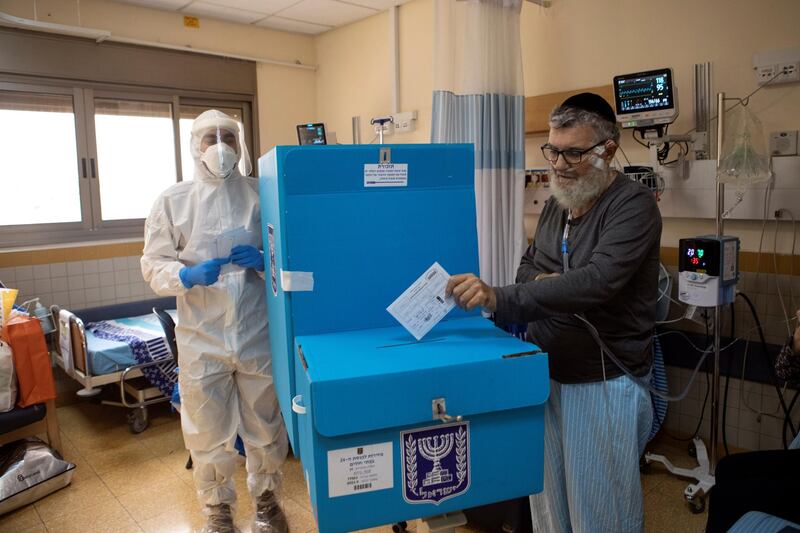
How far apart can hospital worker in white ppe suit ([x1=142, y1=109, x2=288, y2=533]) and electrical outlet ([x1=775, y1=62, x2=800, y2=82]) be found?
229 centimetres

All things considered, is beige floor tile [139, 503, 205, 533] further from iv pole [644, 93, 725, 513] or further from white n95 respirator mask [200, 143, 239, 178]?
iv pole [644, 93, 725, 513]

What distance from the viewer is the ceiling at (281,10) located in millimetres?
4145

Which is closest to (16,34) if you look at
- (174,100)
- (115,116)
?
(115,116)

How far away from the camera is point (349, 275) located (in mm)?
1102

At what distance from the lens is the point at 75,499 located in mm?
2615

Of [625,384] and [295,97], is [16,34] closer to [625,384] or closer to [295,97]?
[295,97]

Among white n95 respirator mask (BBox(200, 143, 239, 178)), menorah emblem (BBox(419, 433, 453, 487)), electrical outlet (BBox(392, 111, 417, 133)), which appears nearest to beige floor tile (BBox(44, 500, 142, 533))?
white n95 respirator mask (BBox(200, 143, 239, 178))

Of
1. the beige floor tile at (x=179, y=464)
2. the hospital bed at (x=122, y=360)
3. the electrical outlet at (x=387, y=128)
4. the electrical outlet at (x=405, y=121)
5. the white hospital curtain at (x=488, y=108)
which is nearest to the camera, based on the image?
the white hospital curtain at (x=488, y=108)

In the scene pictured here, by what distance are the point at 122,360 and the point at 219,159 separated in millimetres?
1827

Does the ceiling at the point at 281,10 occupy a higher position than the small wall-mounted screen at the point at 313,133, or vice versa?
the ceiling at the point at 281,10

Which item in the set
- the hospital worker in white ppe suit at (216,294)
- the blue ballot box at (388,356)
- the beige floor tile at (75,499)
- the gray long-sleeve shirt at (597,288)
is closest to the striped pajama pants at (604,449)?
the gray long-sleeve shirt at (597,288)

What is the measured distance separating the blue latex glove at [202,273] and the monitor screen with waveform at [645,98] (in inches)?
76.5

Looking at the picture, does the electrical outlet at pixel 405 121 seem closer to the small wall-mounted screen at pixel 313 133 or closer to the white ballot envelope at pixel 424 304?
the small wall-mounted screen at pixel 313 133

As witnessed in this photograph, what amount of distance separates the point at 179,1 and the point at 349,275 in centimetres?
384
